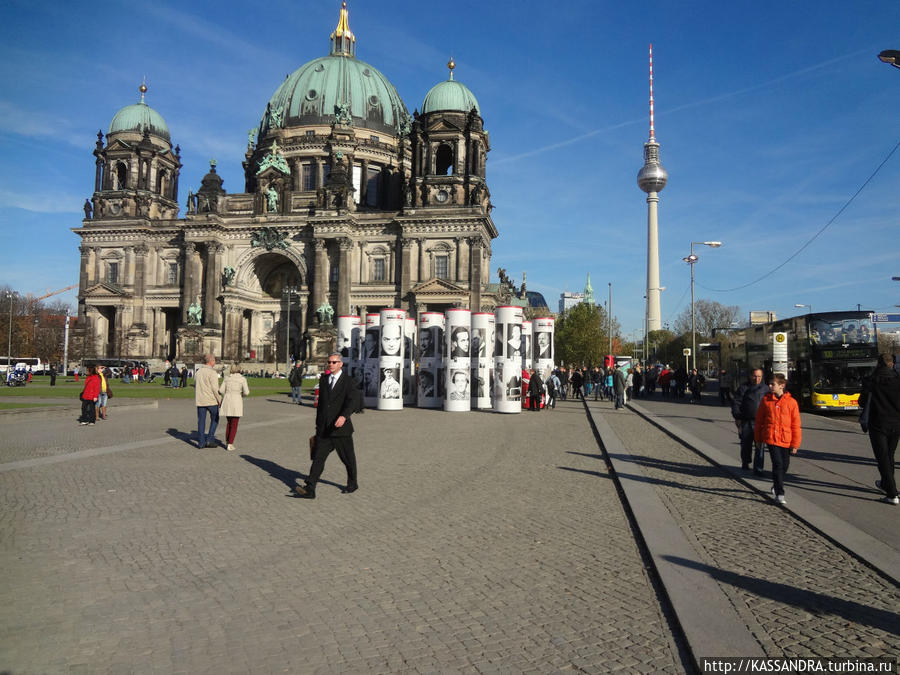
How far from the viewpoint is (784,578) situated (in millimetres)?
5246

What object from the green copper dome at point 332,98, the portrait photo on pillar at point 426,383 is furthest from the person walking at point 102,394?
the green copper dome at point 332,98

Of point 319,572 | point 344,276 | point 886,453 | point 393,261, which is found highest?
point 393,261

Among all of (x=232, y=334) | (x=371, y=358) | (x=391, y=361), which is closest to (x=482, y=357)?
(x=391, y=361)

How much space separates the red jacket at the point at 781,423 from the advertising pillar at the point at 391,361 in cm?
1682

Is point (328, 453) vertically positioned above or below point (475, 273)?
below

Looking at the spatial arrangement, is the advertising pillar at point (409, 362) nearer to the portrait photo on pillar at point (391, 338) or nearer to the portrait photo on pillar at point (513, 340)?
the portrait photo on pillar at point (391, 338)

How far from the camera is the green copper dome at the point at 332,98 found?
227ft

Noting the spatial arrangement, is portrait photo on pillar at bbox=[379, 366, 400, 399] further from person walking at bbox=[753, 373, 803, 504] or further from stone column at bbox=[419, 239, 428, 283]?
stone column at bbox=[419, 239, 428, 283]

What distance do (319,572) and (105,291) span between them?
218 ft

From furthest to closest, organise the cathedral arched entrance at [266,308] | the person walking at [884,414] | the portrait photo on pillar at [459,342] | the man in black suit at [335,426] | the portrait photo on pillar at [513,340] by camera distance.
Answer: the cathedral arched entrance at [266,308]
the portrait photo on pillar at [459,342]
the portrait photo on pillar at [513,340]
the person walking at [884,414]
the man in black suit at [335,426]

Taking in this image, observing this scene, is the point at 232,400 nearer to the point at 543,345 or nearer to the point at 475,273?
the point at 543,345

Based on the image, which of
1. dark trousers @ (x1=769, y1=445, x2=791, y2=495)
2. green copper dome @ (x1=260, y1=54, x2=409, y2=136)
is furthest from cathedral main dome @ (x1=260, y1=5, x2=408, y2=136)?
dark trousers @ (x1=769, y1=445, x2=791, y2=495)

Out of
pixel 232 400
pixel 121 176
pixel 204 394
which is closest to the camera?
pixel 232 400

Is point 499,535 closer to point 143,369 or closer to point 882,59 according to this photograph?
point 882,59
